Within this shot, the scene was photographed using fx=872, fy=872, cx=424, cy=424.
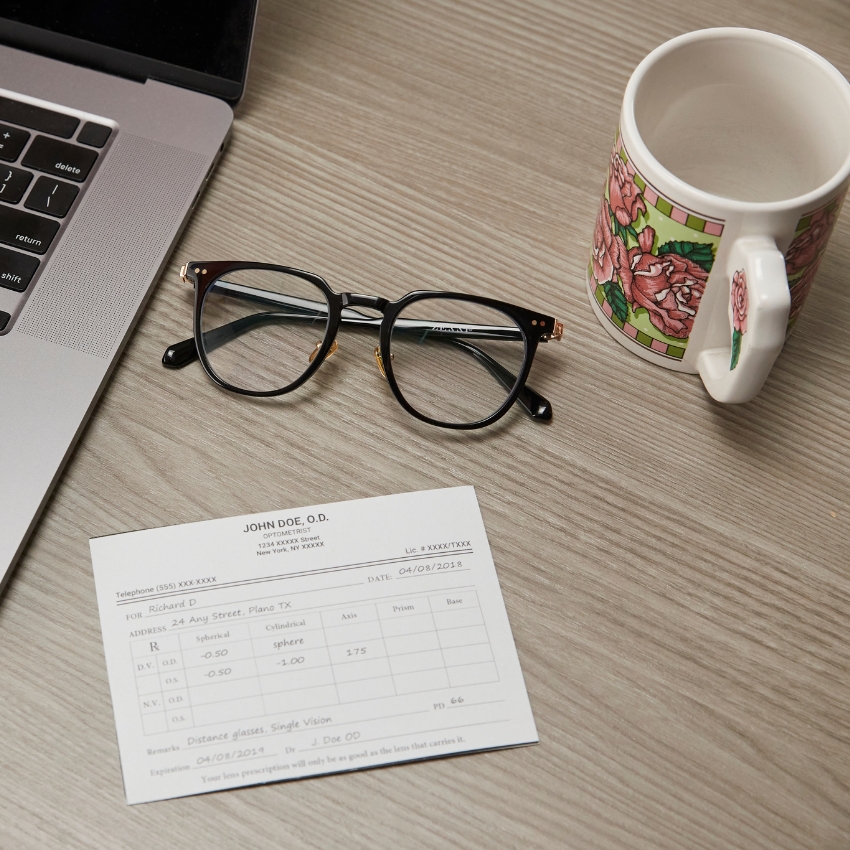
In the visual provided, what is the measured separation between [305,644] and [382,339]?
0.19 meters

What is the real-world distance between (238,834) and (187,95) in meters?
0.48

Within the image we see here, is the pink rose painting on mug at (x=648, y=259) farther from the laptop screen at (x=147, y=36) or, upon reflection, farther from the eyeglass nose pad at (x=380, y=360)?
the laptop screen at (x=147, y=36)

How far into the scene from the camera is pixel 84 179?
0.57 metres

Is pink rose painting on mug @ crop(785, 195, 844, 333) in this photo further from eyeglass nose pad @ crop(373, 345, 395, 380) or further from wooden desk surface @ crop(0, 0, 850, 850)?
eyeglass nose pad @ crop(373, 345, 395, 380)

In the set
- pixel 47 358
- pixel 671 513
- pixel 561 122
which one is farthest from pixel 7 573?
pixel 561 122

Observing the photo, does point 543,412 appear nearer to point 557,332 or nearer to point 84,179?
point 557,332

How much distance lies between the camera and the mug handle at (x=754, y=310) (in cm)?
42

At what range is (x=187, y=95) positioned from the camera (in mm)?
616

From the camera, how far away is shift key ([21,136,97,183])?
565 millimetres

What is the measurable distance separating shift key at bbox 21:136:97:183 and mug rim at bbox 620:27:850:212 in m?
0.35

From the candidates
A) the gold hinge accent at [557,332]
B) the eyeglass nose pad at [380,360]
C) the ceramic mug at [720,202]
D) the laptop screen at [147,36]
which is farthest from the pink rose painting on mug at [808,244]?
the laptop screen at [147,36]

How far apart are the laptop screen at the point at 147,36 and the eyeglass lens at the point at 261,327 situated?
163 millimetres

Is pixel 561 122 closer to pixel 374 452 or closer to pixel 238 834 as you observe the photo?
pixel 374 452

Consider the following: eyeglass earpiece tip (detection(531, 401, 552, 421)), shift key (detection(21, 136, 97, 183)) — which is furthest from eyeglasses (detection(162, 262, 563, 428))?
shift key (detection(21, 136, 97, 183))
